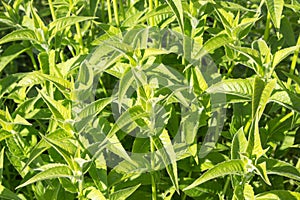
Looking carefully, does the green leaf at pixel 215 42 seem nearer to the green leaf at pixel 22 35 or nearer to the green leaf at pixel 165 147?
the green leaf at pixel 165 147

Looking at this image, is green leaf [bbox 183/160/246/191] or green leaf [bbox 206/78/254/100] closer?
green leaf [bbox 183/160/246/191]

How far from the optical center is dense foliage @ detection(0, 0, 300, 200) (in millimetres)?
1062

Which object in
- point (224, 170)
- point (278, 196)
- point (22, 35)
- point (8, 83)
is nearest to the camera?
point (224, 170)

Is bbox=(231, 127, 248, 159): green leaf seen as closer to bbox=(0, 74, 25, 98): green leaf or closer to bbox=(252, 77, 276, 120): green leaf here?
bbox=(252, 77, 276, 120): green leaf

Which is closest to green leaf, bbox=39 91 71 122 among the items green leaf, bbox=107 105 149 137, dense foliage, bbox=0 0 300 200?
dense foliage, bbox=0 0 300 200

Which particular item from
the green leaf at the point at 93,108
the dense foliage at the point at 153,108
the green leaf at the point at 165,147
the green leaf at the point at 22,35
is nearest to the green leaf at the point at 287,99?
the dense foliage at the point at 153,108

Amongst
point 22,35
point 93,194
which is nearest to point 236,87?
point 93,194

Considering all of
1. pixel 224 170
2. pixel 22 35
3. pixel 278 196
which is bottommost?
pixel 278 196

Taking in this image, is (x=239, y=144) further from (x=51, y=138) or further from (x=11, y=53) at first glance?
(x=11, y=53)

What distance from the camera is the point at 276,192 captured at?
3.62ft

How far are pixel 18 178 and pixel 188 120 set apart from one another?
2.44 ft

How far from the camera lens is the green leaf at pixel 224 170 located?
0.96 metres

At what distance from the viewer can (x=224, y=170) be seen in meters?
0.99

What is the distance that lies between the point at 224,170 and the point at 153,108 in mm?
191
